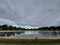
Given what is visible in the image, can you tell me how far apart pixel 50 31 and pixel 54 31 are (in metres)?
0.79

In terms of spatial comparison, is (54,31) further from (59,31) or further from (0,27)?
(0,27)

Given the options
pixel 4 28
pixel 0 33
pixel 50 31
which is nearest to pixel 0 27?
pixel 4 28

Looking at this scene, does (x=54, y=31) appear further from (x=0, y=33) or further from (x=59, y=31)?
(x=0, y=33)

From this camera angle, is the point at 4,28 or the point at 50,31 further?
the point at 4,28

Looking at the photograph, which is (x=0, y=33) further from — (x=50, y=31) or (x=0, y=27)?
(x=50, y=31)

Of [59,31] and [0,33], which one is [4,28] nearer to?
[0,33]

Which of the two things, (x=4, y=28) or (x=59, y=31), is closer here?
(x=59, y=31)

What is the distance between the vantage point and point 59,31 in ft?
105

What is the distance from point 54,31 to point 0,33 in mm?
10331

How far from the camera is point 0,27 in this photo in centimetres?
3775

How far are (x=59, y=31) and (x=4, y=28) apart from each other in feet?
41.1

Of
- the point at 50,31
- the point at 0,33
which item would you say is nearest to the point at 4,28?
the point at 0,33

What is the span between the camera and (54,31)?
33906 millimetres

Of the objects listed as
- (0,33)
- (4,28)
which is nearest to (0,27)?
(4,28)
